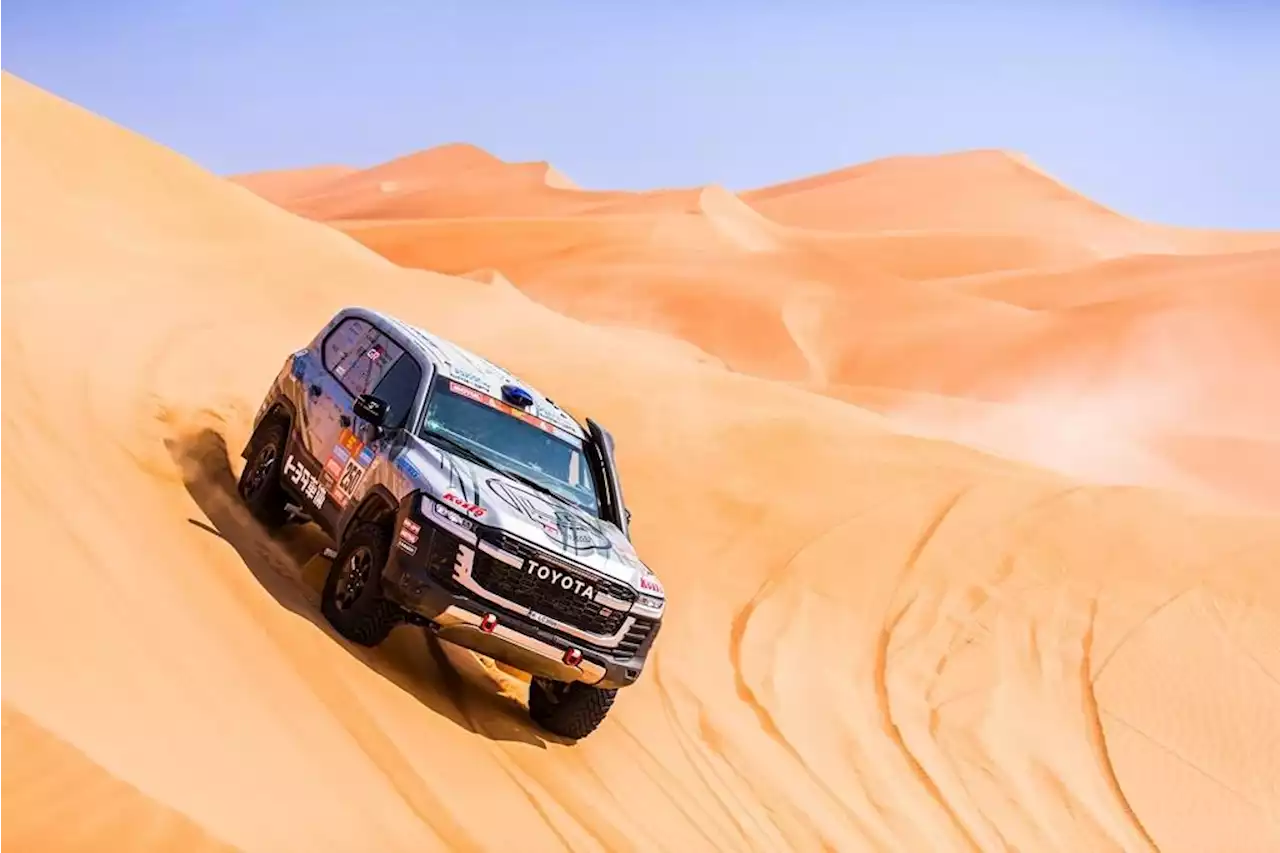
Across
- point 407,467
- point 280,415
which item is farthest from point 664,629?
point 407,467

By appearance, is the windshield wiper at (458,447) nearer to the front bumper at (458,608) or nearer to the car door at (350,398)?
the car door at (350,398)

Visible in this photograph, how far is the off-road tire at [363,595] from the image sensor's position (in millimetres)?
→ 8016

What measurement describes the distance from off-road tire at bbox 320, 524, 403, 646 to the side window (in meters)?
0.80

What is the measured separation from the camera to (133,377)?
40.9 feet

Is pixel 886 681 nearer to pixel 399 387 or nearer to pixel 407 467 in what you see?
pixel 399 387

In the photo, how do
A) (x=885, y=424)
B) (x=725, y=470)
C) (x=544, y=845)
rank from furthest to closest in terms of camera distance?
(x=885, y=424)
(x=725, y=470)
(x=544, y=845)

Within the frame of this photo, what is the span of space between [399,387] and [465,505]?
158cm

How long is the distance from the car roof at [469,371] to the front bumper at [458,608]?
1.54 m

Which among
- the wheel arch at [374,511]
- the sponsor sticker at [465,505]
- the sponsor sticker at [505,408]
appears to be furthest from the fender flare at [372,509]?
the sponsor sticker at [505,408]

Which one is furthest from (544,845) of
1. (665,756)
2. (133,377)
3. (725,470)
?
(725,470)

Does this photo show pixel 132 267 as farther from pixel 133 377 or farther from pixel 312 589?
pixel 312 589

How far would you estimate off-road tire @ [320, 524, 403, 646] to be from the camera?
802 cm

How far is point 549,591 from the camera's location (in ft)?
26.0

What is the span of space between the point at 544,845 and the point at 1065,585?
312 inches
